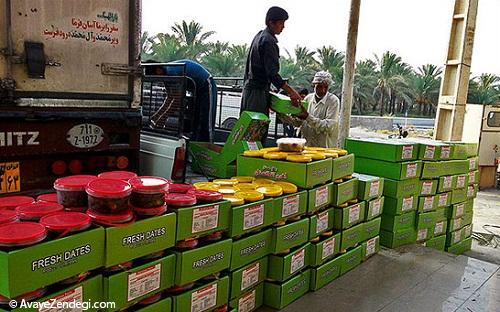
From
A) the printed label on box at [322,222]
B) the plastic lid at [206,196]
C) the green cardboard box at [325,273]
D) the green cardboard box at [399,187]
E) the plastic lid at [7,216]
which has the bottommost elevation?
the green cardboard box at [325,273]

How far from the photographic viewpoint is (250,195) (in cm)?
262

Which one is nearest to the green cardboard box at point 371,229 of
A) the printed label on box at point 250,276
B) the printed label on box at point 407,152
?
the printed label on box at point 407,152

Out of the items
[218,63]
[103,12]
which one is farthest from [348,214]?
[218,63]

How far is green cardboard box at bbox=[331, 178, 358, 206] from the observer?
3.38 metres

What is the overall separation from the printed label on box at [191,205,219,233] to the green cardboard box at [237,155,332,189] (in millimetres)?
907

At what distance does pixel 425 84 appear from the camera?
32.0m

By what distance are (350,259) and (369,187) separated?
654mm

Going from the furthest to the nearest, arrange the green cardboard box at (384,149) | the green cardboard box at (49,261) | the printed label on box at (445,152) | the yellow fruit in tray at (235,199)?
the printed label on box at (445,152)
the green cardboard box at (384,149)
the yellow fruit in tray at (235,199)
the green cardboard box at (49,261)

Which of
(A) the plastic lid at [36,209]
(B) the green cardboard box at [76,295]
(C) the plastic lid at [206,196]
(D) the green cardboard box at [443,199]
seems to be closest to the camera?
(B) the green cardboard box at [76,295]

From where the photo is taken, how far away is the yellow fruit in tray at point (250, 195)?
2566mm

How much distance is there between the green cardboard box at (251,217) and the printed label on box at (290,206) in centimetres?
→ 8

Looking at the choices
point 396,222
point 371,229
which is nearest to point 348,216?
point 371,229

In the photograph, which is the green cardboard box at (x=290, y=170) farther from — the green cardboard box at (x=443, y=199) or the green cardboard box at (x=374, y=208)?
the green cardboard box at (x=443, y=199)

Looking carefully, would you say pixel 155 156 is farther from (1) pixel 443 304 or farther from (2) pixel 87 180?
(1) pixel 443 304
